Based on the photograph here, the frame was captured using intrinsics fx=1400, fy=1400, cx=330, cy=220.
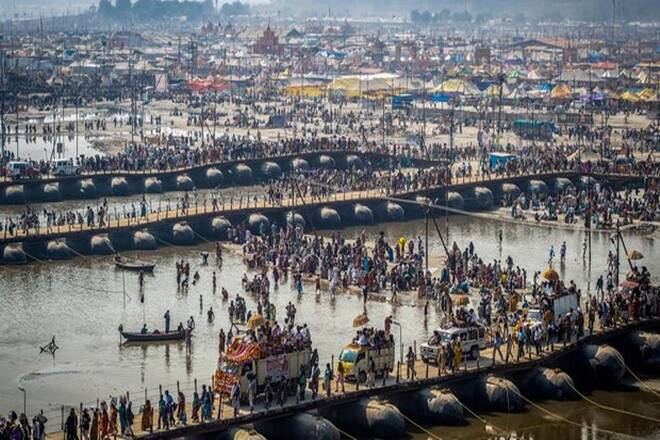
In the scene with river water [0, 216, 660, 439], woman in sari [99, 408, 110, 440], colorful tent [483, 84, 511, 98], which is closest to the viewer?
woman in sari [99, 408, 110, 440]

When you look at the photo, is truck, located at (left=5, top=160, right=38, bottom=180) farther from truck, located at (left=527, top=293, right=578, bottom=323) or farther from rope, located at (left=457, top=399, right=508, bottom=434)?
rope, located at (left=457, top=399, right=508, bottom=434)

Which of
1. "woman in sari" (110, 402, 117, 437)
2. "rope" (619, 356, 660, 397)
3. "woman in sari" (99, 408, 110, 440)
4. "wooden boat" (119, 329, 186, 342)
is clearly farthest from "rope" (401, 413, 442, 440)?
"wooden boat" (119, 329, 186, 342)

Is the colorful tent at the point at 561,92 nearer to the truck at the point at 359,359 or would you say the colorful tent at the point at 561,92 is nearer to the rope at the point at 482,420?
the rope at the point at 482,420

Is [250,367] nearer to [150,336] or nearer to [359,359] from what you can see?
[359,359]

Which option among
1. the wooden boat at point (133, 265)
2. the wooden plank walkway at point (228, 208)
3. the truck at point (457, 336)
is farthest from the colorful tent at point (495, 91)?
the truck at point (457, 336)

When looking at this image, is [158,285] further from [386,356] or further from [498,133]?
[498,133]

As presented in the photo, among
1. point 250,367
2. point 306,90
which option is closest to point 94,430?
point 250,367
